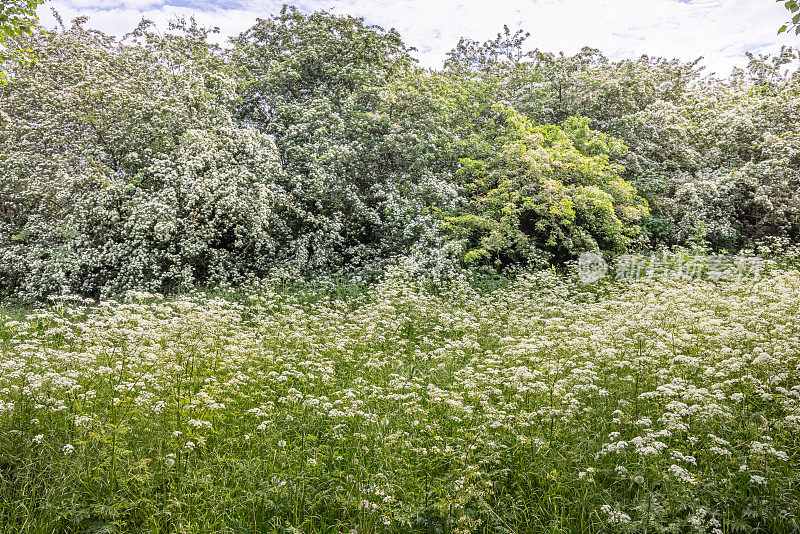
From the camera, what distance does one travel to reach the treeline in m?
10.7

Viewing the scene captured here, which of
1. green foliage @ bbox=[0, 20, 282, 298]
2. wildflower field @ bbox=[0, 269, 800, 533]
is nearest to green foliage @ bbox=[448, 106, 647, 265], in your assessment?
green foliage @ bbox=[0, 20, 282, 298]

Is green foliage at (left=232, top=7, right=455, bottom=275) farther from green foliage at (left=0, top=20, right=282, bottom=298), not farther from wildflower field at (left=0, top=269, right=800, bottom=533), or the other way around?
wildflower field at (left=0, top=269, right=800, bottom=533)

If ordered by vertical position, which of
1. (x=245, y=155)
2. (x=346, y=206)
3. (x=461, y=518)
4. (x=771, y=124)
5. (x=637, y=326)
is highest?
(x=771, y=124)

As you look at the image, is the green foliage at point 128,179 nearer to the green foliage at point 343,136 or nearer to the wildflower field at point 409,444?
the green foliage at point 343,136

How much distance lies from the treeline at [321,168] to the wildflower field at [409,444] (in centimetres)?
562

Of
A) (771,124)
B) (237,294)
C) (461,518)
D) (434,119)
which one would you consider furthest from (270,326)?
(771,124)

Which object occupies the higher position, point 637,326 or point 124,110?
point 124,110

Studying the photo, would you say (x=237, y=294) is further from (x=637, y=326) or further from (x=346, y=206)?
(x=637, y=326)

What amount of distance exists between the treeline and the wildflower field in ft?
18.4

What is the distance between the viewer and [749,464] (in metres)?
3.42

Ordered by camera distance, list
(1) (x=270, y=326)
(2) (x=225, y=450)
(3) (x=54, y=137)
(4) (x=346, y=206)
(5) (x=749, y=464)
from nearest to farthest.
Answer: (5) (x=749, y=464), (2) (x=225, y=450), (1) (x=270, y=326), (3) (x=54, y=137), (4) (x=346, y=206)

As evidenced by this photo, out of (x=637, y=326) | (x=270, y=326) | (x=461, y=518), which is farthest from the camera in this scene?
(x=270, y=326)

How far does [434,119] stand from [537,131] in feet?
9.47

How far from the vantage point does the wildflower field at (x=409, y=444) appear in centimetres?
313
